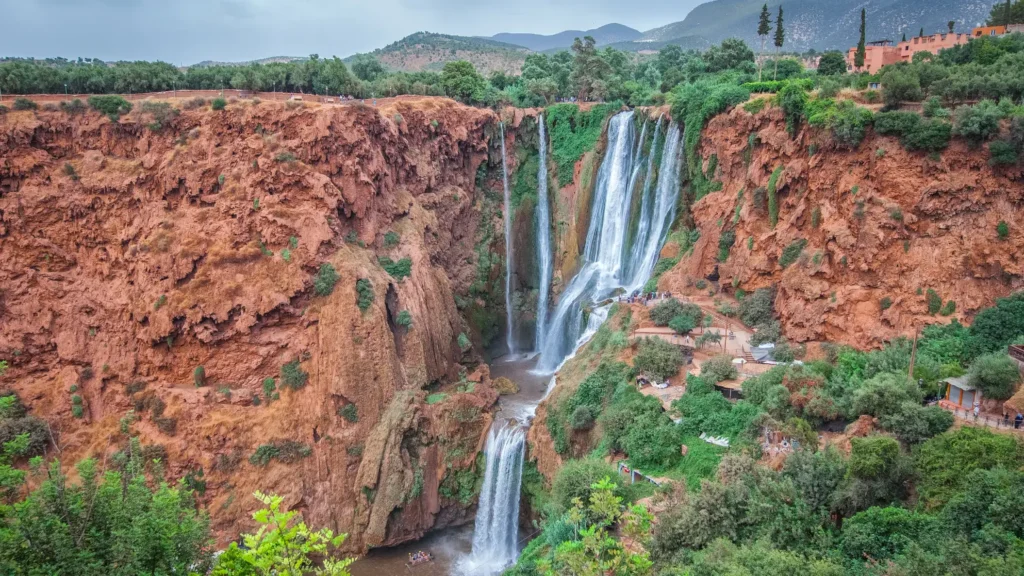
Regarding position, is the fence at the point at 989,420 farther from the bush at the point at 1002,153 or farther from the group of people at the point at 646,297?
the group of people at the point at 646,297

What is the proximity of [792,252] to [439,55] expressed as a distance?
96.2 meters

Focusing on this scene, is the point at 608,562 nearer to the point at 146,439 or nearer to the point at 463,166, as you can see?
the point at 146,439

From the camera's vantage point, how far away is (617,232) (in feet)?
128

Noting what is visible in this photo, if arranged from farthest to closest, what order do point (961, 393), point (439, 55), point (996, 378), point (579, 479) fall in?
point (439, 55) < point (579, 479) < point (961, 393) < point (996, 378)

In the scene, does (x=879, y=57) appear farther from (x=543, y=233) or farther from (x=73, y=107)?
(x=73, y=107)

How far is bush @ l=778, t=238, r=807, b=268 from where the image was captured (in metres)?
28.9

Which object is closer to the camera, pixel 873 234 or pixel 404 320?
pixel 873 234

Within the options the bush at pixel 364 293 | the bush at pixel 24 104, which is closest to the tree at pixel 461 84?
the bush at pixel 364 293

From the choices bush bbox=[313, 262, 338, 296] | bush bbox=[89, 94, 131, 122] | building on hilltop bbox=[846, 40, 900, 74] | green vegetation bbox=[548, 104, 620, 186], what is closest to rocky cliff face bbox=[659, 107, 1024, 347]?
green vegetation bbox=[548, 104, 620, 186]

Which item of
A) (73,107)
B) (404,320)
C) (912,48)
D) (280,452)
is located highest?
(912,48)

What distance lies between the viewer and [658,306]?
31031mm

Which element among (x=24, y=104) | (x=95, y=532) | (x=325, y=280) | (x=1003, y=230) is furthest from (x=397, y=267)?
(x=95, y=532)

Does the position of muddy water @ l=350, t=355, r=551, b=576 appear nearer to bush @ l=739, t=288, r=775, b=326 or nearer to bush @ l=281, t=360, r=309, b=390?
bush @ l=281, t=360, r=309, b=390

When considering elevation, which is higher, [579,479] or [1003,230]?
[1003,230]
